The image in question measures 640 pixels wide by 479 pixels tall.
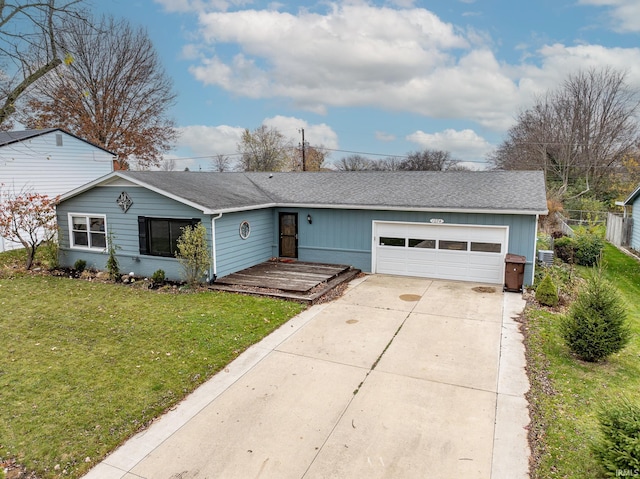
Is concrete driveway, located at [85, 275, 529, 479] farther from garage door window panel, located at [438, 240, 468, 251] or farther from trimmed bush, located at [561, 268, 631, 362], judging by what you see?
garage door window panel, located at [438, 240, 468, 251]

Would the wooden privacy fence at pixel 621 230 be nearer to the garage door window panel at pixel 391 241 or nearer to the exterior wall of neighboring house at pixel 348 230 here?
the exterior wall of neighboring house at pixel 348 230

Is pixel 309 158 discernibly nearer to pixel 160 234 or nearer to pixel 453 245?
pixel 453 245

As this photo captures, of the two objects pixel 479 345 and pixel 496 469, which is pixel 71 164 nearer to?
pixel 479 345

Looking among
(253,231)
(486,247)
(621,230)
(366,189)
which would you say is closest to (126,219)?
(253,231)

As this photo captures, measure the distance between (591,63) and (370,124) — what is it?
18924 millimetres

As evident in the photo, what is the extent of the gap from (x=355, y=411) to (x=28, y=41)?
28.8ft

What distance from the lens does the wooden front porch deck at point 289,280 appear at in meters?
10.1

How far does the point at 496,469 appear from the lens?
4055mm

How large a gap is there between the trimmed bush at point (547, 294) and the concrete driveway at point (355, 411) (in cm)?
188

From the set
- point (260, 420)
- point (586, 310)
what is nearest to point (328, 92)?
point (586, 310)

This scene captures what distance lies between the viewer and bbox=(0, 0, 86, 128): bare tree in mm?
7113

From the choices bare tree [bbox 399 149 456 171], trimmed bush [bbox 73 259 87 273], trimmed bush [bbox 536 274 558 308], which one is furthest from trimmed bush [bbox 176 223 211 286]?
bare tree [bbox 399 149 456 171]

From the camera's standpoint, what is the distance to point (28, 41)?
7.34 metres

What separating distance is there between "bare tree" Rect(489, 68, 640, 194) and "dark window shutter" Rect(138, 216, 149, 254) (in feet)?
97.4
